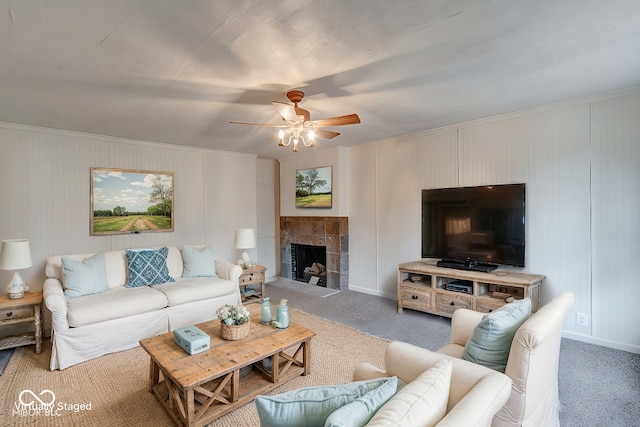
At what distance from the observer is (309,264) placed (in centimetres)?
603

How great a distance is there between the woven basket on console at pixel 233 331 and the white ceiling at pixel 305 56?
1.93 m

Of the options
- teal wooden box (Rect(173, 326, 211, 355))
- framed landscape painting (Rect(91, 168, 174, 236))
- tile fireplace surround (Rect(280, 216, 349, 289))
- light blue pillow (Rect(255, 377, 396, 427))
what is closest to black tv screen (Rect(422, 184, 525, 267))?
tile fireplace surround (Rect(280, 216, 349, 289))

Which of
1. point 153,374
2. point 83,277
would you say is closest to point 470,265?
point 153,374

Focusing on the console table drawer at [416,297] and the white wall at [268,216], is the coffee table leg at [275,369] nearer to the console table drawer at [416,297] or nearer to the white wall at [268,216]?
the console table drawer at [416,297]

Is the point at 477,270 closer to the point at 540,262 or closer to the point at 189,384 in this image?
the point at 540,262

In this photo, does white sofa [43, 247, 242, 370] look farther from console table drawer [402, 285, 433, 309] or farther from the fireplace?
console table drawer [402, 285, 433, 309]

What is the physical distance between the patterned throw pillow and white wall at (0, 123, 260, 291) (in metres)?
0.67

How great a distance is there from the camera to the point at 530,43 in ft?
6.61

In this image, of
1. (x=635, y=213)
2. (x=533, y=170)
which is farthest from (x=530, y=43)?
(x=635, y=213)

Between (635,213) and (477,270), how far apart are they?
4.82ft

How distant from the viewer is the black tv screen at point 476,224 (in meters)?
3.44

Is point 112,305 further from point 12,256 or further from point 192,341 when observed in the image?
point 192,341

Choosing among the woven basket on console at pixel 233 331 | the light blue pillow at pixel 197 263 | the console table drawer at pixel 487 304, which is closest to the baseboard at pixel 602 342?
the console table drawer at pixel 487 304

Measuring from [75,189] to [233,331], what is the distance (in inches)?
121
